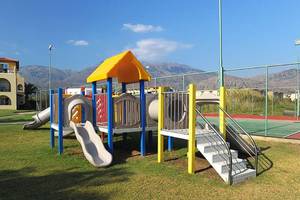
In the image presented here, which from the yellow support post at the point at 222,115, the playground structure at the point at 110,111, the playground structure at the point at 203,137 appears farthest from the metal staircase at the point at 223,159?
the playground structure at the point at 110,111

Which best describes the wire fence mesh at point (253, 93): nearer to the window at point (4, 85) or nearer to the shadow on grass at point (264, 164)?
the shadow on grass at point (264, 164)

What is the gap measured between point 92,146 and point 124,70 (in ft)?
9.41

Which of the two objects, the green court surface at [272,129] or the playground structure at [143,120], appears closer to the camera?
the playground structure at [143,120]

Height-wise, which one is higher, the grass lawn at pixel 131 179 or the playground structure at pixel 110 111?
A: the playground structure at pixel 110 111

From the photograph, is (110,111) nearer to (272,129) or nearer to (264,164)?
(264,164)

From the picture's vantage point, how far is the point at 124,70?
34.9 ft

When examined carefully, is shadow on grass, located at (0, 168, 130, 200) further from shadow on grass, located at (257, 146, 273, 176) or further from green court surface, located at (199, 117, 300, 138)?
green court surface, located at (199, 117, 300, 138)

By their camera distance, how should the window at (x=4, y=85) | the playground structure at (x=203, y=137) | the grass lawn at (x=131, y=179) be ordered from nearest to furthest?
1. the grass lawn at (x=131, y=179)
2. the playground structure at (x=203, y=137)
3. the window at (x=4, y=85)

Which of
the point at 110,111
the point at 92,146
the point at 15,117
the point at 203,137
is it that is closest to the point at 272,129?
the point at 203,137

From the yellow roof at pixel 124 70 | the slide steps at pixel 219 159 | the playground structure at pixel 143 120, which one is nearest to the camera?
the slide steps at pixel 219 159

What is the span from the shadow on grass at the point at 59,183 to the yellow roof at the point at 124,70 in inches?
126

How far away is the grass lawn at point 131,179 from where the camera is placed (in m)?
6.09

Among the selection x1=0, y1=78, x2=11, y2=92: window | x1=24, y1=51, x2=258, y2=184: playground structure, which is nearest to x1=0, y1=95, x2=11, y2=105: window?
x1=0, y1=78, x2=11, y2=92: window

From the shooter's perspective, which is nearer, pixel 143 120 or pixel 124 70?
pixel 143 120
